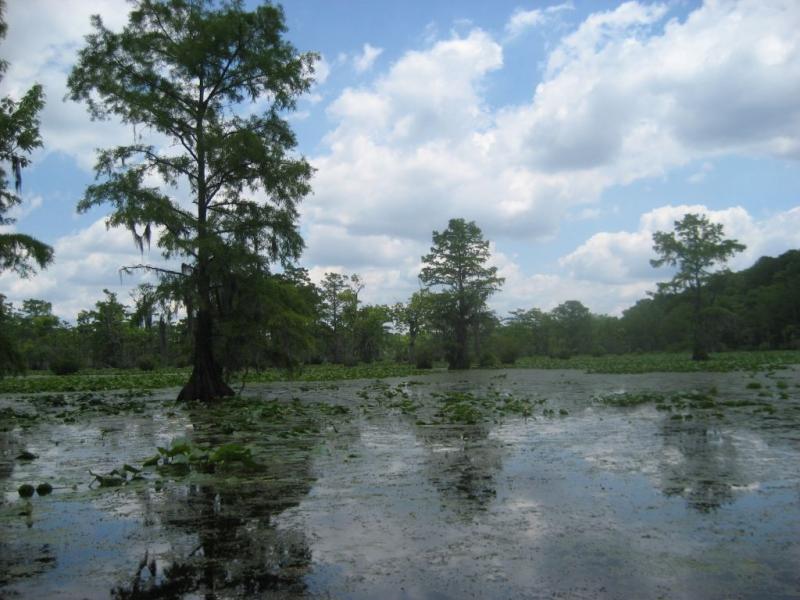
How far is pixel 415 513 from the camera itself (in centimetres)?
478

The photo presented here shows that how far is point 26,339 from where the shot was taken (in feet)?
221

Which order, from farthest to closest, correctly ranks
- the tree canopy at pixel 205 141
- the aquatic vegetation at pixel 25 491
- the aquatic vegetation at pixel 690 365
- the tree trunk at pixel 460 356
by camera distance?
the tree trunk at pixel 460 356 → the aquatic vegetation at pixel 690 365 → the tree canopy at pixel 205 141 → the aquatic vegetation at pixel 25 491

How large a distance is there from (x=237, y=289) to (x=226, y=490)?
12.2 metres

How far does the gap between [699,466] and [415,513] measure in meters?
3.34

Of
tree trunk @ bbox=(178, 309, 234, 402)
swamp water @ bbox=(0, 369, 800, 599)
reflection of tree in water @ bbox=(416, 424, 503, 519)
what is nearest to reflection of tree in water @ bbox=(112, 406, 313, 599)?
Answer: swamp water @ bbox=(0, 369, 800, 599)

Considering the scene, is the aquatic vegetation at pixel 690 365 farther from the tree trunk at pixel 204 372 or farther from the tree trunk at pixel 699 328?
the tree trunk at pixel 204 372

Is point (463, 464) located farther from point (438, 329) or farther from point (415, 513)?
point (438, 329)

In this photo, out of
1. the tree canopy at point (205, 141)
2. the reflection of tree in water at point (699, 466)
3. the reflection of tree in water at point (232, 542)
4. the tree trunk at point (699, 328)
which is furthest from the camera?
the tree trunk at point (699, 328)

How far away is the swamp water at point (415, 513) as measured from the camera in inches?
132

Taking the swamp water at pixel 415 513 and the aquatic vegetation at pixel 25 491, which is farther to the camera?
the aquatic vegetation at pixel 25 491

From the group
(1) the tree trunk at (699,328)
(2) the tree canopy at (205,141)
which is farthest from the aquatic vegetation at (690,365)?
(2) the tree canopy at (205,141)

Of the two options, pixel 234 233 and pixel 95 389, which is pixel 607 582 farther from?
pixel 95 389

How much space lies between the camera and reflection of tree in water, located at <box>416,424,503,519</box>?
204 inches

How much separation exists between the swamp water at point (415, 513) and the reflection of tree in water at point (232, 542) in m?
0.02
